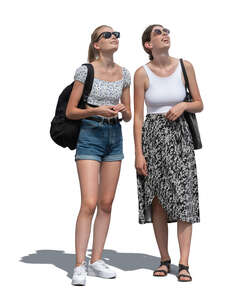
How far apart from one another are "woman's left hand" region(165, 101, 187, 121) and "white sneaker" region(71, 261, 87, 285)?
1917 millimetres

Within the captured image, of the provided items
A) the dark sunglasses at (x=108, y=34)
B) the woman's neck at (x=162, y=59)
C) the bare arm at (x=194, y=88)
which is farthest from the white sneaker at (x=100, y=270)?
the dark sunglasses at (x=108, y=34)

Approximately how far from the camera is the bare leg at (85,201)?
752 cm

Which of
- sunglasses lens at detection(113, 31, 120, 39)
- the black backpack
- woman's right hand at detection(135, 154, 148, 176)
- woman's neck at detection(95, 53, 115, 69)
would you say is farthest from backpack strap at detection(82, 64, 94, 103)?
woman's right hand at detection(135, 154, 148, 176)

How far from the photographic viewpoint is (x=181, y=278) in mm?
7562

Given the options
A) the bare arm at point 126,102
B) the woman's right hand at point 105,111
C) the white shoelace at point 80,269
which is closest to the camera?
the woman's right hand at point 105,111

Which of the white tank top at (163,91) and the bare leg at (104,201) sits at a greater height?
the white tank top at (163,91)

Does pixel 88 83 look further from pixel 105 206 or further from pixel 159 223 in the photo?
pixel 159 223

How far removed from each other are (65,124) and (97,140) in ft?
1.45

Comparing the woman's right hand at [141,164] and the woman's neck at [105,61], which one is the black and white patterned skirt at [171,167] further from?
the woman's neck at [105,61]

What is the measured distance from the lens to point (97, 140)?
24.8 feet

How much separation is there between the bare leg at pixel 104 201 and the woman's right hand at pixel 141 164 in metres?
0.22

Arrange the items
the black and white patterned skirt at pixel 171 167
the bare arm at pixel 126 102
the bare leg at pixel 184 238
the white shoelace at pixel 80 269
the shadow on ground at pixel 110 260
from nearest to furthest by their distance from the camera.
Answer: the white shoelace at pixel 80 269 < the black and white patterned skirt at pixel 171 167 < the bare leg at pixel 184 238 < the bare arm at pixel 126 102 < the shadow on ground at pixel 110 260

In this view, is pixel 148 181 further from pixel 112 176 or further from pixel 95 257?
pixel 95 257

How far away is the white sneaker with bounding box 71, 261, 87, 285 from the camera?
291 inches
